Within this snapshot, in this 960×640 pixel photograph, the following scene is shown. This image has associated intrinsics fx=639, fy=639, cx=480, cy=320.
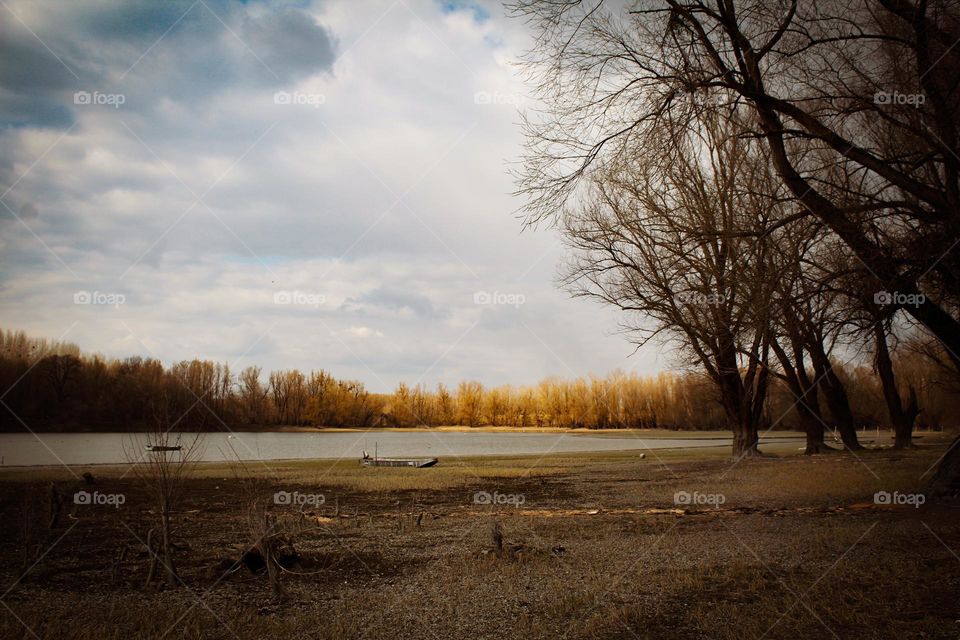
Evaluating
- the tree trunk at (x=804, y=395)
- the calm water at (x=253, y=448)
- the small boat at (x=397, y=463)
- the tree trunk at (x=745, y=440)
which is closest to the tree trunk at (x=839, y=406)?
the tree trunk at (x=804, y=395)

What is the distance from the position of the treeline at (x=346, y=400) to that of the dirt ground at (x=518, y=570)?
75.3 ft

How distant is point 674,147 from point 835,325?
5.80m

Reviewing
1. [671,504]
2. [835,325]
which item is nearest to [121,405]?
[671,504]

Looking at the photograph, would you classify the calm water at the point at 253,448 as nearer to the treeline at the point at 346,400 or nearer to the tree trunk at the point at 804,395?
the treeline at the point at 346,400

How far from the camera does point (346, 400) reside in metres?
91.6

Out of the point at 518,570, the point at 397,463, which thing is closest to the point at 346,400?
the point at 397,463

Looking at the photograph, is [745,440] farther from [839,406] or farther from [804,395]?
[839,406]

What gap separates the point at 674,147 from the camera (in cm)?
890

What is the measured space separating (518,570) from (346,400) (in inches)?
3374

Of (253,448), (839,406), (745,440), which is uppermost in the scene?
(839,406)

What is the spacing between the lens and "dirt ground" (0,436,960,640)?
20.6 feet

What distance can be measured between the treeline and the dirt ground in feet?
75.3

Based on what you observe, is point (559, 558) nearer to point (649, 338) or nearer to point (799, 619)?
point (799, 619)

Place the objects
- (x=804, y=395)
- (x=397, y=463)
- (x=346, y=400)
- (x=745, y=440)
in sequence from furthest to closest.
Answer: (x=346, y=400) < (x=397, y=463) < (x=745, y=440) < (x=804, y=395)
